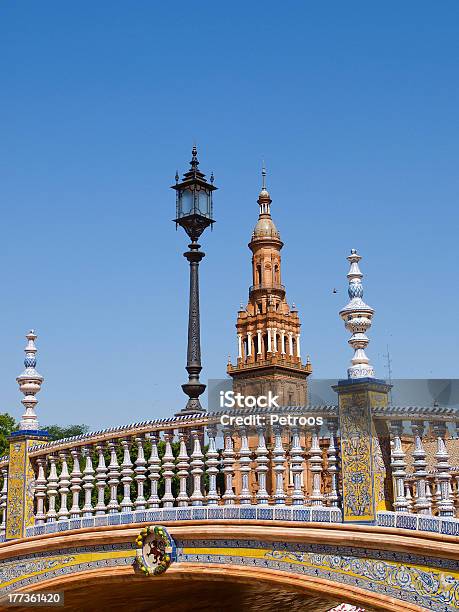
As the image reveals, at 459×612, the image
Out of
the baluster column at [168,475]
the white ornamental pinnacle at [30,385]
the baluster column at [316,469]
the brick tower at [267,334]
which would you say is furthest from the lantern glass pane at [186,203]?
the brick tower at [267,334]

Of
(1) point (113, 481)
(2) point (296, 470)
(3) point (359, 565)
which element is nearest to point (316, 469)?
(2) point (296, 470)

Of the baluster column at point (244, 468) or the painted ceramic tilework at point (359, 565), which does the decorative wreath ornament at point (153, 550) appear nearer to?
the painted ceramic tilework at point (359, 565)

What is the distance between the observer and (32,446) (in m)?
9.14

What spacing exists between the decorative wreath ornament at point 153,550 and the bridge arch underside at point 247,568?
8 centimetres

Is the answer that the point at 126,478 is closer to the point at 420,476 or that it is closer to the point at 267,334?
the point at 420,476

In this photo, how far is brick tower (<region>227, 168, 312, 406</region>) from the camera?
49.0 m

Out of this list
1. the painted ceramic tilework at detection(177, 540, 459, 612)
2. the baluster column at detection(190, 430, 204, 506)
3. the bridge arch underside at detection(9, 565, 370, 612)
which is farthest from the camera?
the baluster column at detection(190, 430, 204, 506)

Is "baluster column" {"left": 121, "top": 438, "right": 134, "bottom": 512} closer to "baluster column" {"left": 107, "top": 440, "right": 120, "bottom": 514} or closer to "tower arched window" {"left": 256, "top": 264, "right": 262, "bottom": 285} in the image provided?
"baluster column" {"left": 107, "top": 440, "right": 120, "bottom": 514}

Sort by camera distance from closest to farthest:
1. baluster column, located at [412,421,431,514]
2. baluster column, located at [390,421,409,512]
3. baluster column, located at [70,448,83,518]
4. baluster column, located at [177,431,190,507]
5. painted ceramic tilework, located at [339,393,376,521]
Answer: baluster column, located at [412,421,431,514] → baluster column, located at [390,421,409,512] → painted ceramic tilework, located at [339,393,376,521] → baluster column, located at [177,431,190,507] → baluster column, located at [70,448,83,518]

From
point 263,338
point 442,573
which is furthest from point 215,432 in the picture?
point 263,338

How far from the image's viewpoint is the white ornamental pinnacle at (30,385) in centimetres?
946

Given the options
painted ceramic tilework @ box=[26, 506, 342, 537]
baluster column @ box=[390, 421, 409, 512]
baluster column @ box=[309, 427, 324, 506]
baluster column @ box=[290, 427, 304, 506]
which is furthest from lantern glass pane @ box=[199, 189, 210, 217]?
baluster column @ box=[390, 421, 409, 512]

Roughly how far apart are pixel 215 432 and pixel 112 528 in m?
1.49

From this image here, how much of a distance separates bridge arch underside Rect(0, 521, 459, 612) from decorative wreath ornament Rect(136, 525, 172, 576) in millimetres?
76
